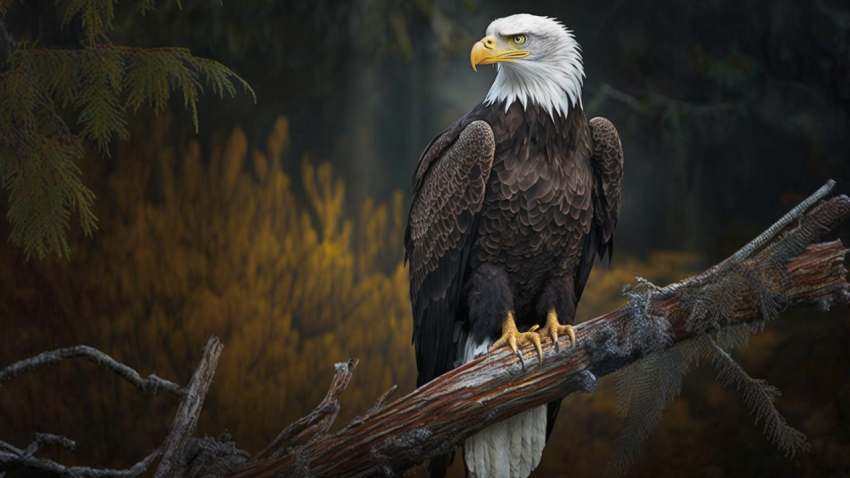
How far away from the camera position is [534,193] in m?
2.49

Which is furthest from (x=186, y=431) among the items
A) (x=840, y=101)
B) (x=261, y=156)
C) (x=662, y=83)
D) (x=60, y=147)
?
Result: (x=840, y=101)

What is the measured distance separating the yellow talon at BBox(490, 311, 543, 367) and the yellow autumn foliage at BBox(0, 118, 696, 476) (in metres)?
1.39

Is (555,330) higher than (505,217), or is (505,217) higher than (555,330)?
(505,217)

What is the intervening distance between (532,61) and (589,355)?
3.26ft

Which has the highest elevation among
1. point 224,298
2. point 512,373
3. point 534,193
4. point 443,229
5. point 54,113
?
point 54,113

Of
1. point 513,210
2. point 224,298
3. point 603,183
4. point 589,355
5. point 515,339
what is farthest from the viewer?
point 224,298

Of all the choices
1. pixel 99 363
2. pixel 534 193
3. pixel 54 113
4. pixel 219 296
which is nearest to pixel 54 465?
pixel 99 363

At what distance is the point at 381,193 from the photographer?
12.5 feet

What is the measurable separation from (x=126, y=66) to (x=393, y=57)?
4.43 ft

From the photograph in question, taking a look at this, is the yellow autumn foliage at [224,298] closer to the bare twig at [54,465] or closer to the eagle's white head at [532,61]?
the bare twig at [54,465]

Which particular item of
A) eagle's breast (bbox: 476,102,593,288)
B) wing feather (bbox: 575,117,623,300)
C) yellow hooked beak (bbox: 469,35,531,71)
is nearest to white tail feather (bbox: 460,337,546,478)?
eagle's breast (bbox: 476,102,593,288)

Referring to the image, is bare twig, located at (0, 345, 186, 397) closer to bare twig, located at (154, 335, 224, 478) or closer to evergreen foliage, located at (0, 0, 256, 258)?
bare twig, located at (154, 335, 224, 478)

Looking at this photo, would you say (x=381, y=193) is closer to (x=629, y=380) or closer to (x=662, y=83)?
(x=662, y=83)

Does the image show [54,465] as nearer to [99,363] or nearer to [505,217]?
[99,363]
